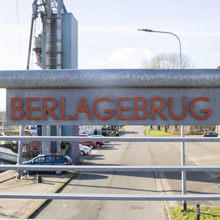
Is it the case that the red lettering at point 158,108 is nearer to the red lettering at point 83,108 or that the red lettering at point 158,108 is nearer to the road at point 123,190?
the red lettering at point 83,108

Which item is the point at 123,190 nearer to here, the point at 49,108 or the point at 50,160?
the point at 50,160

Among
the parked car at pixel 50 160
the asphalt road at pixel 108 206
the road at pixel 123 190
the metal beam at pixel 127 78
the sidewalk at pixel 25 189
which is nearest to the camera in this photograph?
the metal beam at pixel 127 78

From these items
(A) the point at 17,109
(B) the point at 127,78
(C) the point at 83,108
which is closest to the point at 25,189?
(A) the point at 17,109

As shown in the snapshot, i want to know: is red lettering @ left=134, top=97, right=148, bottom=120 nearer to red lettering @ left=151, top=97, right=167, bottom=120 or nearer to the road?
red lettering @ left=151, top=97, right=167, bottom=120

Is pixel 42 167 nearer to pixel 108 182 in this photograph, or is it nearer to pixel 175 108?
pixel 175 108

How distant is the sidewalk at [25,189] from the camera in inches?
457

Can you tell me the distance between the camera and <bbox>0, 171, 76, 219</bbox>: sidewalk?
11.6m

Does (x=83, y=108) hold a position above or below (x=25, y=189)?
above

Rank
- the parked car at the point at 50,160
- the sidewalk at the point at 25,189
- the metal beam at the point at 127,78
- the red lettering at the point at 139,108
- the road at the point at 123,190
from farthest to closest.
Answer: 1. the parked car at the point at 50,160
2. the sidewalk at the point at 25,189
3. the road at the point at 123,190
4. the red lettering at the point at 139,108
5. the metal beam at the point at 127,78

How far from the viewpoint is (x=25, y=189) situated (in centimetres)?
1534

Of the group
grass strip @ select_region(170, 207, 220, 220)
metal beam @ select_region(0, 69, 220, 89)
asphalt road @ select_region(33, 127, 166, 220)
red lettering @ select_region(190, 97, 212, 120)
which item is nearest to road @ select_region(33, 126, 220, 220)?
asphalt road @ select_region(33, 127, 166, 220)

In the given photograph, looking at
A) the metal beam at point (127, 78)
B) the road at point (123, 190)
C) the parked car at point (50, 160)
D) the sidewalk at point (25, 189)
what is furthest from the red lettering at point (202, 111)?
the parked car at point (50, 160)

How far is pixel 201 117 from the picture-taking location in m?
3.00

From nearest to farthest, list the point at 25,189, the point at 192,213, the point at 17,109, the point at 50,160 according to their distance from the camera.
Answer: the point at 17,109, the point at 192,213, the point at 25,189, the point at 50,160
